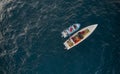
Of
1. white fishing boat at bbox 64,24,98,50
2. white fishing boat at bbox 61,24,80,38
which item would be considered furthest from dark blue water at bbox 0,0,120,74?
white fishing boat at bbox 61,24,80,38

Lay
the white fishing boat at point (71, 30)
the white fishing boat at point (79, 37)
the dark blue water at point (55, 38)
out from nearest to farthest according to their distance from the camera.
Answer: the dark blue water at point (55, 38) < the white fishing boat at point (79, 37) < the white fishing boat at point (71, 30)

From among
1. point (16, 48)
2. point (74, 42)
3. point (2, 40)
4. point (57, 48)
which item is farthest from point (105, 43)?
point (2, 40)

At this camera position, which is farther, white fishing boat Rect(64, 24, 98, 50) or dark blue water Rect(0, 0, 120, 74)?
white fishing boat Rect(64, 24, 98, 50)

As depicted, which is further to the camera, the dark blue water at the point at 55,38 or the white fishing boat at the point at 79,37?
the white fishing boat at the point at 79,37

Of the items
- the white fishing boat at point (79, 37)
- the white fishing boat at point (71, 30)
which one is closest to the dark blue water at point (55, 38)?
the white fishing boat at point (79, 37)

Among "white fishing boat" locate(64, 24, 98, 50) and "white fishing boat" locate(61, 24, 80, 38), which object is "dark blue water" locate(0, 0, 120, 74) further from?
"white fishing boat" locate(61, 24, 80, 38)

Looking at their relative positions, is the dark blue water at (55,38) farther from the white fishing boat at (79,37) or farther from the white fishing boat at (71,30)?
the white fishing boat at (71,30)
